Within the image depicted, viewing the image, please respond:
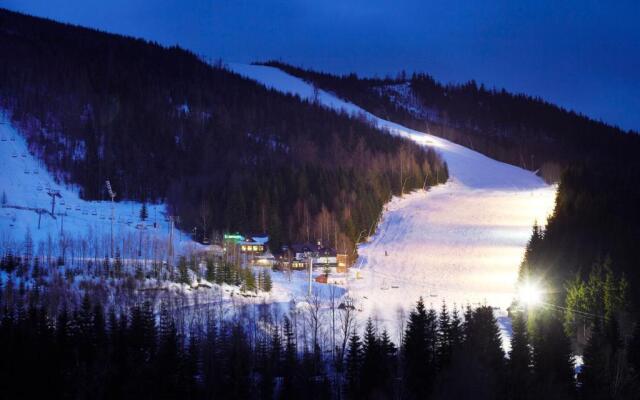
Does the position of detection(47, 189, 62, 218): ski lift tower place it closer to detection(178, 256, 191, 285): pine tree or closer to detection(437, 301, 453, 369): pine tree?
detection(178, 256, 191, 285): pine tree

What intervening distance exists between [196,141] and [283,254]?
51.3m

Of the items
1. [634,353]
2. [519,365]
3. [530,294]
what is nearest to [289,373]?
[519,365]

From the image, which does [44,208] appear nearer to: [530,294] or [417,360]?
[530,294]

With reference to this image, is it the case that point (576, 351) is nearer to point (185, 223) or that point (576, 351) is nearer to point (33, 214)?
point (185, 223)

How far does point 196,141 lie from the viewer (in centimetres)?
10725

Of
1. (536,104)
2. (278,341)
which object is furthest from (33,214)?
(536,104)

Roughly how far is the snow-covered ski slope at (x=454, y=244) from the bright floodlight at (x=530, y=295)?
3.42 m

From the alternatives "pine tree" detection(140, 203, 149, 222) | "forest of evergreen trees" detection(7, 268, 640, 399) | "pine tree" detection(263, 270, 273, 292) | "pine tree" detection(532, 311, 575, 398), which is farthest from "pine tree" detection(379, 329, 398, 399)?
"pine tree" detection(140, 203, 149, 222)

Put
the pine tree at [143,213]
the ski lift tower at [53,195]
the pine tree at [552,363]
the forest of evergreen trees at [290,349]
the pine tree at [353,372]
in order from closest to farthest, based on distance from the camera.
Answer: the pine tree at [552,363]
the forest of evergreen trees at [290,349]
the pine tree at [353,372]
the ski lift tower at [53,195]
the pine tree at [143,213]

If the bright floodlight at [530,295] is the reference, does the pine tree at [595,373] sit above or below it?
below

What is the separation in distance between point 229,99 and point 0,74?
41.9 meters

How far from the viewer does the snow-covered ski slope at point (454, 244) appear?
50.0 m

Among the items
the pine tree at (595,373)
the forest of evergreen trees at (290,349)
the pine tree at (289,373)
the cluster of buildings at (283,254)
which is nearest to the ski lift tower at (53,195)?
the cluster of buildings at (283,254)

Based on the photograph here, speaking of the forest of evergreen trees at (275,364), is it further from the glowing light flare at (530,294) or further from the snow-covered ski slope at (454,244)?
the snow-covered ski slope at (454,244)
